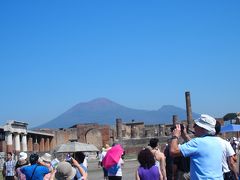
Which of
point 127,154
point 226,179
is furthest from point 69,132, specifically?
point 226,179

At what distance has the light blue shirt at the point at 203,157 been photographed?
245 inches

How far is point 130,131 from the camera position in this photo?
87125 millimetres

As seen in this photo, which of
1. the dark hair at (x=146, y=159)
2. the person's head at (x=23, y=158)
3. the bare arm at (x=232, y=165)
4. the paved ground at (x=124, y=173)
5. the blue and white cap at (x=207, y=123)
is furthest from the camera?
the paved ground at (x=124, y=173)

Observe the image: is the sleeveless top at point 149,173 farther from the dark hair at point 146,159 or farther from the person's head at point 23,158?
the person's head at point 23,158

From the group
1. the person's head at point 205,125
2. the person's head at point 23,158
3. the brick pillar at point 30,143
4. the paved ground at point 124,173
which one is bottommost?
the paved ground at point 124,173

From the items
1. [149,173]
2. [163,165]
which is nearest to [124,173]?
[163,165]

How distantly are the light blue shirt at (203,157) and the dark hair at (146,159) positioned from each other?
267cm

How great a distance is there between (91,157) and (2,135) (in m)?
11.8

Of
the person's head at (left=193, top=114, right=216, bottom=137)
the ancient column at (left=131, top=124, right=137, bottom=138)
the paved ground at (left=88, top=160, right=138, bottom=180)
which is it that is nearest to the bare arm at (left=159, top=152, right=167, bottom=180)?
the person's head at (left=193, top=114, right=216, bottom=137)

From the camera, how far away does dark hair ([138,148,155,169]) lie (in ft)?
29.5

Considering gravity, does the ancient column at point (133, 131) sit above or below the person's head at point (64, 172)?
above

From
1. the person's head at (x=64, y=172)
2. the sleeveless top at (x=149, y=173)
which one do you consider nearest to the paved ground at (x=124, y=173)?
the sleeveless top at (x=149, y=173)

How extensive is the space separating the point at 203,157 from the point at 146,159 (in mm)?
2796

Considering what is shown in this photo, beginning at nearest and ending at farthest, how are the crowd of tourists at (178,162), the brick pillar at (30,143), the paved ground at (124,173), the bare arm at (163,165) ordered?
1. the crowd of tourists at (178,162)
2. the bare arm at (163,165)
3. the paved ground at (124,173)
4. the brick pillar at (30,143)
